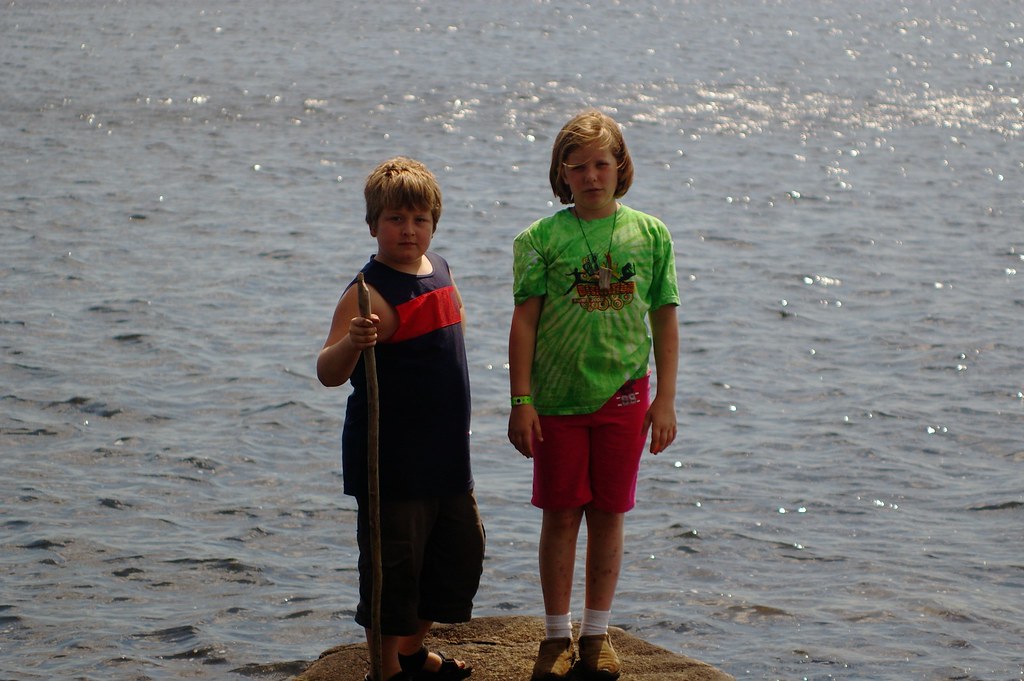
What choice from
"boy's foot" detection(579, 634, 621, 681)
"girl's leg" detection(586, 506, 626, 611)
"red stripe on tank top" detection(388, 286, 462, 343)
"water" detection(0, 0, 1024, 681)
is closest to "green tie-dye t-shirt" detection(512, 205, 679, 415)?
"red stripe on tank top" detection(388, 286, 462, 343)

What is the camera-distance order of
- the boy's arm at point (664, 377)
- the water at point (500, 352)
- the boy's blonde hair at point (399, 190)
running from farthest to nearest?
the water at point (500, 352) < the boy's arm at point (664, 377) < the boy's blonde hair at point (399, 190)

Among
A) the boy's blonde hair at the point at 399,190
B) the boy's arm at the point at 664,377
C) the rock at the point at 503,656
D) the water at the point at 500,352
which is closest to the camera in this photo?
the boy's blonde hair at the point at 399,190

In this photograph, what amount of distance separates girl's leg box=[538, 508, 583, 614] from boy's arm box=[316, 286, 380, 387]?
0.90 metres

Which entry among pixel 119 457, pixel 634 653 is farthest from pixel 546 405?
pixel 119 457

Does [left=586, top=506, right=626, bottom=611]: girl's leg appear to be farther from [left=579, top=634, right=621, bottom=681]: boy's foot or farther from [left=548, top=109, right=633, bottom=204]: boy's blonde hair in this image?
[left=548, top=109, right=633, bottom=204]: boy's blonde hair

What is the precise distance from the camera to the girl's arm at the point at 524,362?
454 cm

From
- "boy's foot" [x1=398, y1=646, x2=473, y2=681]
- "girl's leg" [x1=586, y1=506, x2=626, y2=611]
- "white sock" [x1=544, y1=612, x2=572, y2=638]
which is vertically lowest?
"boy's foot" [x1=398, y1=646, x2=473, y2=681]

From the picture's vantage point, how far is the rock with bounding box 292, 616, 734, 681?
4832 millimetres

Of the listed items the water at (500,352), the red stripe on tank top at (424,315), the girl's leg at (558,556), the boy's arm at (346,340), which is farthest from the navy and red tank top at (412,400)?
the water at (500,352)

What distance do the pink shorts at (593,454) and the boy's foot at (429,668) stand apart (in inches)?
24.4

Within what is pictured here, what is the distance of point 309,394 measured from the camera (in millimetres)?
9922

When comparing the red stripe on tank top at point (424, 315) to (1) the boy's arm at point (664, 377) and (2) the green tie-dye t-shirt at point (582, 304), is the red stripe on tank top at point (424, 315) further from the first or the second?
(1) the boy's arm at point (664, 377)

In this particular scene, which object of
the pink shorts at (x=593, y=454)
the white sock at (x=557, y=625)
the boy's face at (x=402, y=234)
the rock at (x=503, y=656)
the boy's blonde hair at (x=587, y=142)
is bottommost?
the rock at (x=503, y=656)

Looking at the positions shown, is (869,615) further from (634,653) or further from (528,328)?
(528,328)
